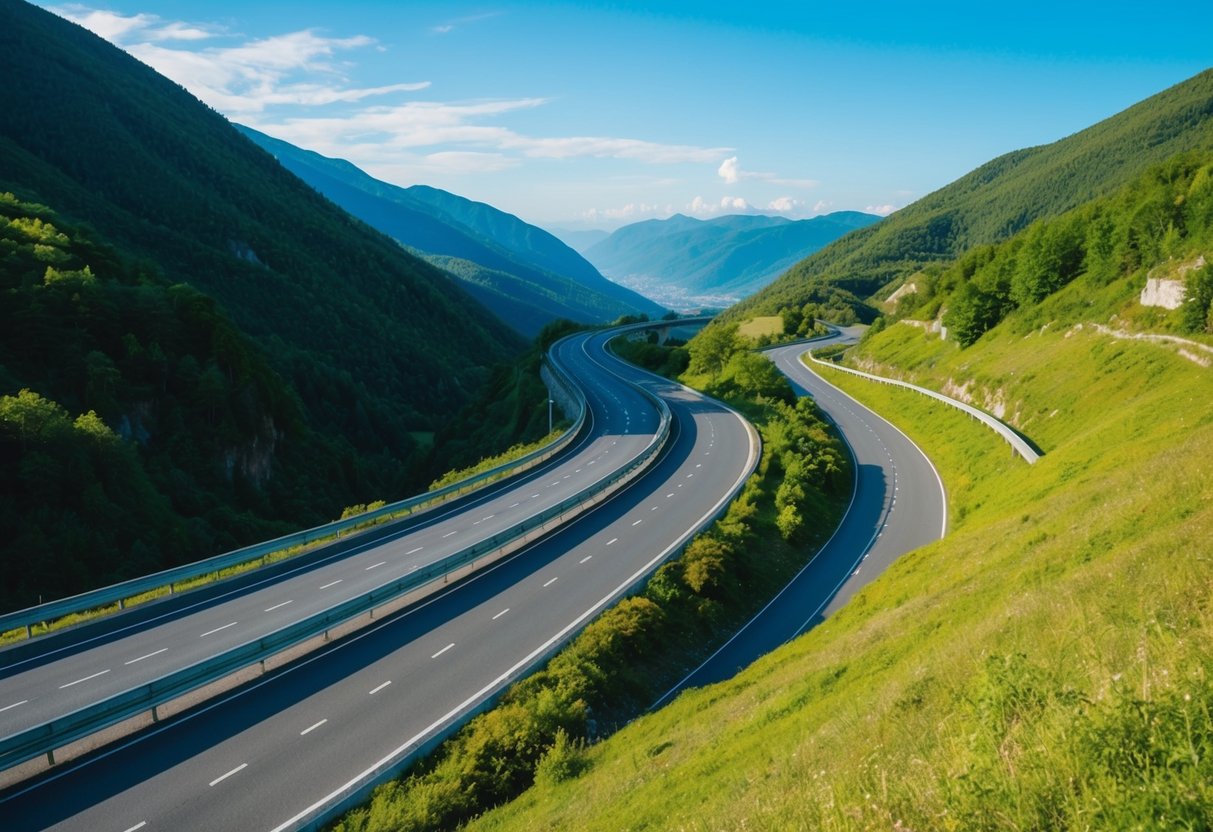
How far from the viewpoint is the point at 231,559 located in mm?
28000

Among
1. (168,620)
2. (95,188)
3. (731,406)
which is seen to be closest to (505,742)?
(168,620)

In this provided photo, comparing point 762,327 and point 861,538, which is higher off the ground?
point 762,327

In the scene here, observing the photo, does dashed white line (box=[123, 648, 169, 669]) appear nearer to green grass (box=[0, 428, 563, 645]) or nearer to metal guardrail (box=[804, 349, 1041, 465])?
green grass (box=[0, 428, 563, 645])

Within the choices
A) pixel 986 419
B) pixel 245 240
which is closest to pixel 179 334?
pixel 986 419

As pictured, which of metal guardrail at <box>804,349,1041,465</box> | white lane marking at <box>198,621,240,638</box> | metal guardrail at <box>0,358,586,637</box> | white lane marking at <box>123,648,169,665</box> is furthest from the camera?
metal guardrail at <box>804,349,1041,465</box>

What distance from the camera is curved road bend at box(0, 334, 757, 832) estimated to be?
14.4m

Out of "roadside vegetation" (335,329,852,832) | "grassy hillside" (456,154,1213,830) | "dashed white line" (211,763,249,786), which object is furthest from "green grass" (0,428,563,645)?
"grassy hillside" (456,154,1213,830)

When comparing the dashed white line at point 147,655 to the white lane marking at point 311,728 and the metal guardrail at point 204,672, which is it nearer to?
the metal guardrail at point 204,672

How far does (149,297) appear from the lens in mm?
57438

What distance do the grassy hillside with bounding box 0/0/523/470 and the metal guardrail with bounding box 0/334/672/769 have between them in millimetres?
54781

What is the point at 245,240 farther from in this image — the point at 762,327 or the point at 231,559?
the point at 231,559

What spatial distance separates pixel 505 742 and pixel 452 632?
269 inches

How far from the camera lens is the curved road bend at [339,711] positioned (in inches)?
567

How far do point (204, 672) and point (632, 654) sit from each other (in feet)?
42.2
